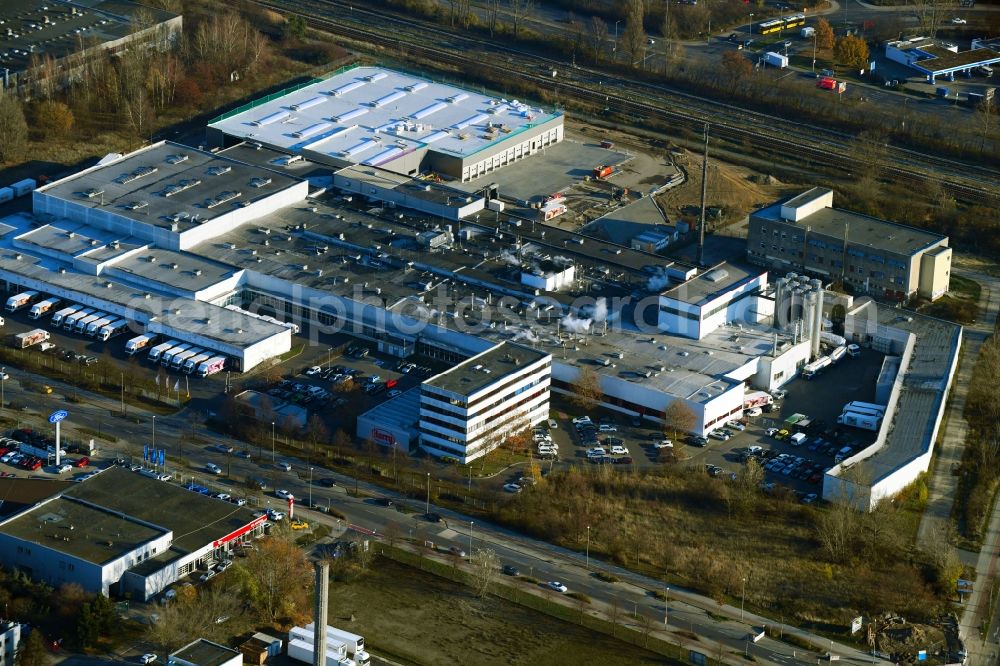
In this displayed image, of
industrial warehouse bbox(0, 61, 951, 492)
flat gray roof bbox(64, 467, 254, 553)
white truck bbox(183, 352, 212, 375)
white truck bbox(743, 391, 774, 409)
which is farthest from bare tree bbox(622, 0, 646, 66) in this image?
flat gray roof bbox(64, 467, 254, 553)

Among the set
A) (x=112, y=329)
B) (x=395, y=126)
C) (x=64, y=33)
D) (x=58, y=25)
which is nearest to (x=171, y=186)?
(x=112, y=329)

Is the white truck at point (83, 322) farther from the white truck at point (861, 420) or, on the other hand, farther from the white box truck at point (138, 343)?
the white truck at point (861, 420)

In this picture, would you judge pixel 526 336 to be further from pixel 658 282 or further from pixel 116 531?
pixel 116 531

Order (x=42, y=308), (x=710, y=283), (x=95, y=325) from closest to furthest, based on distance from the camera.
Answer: (x=95, y=325), (x=710, y=283), (x=42, y=308)

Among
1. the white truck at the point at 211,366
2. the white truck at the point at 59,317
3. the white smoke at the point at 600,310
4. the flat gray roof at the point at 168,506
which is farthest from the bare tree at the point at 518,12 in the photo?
the flat gray roof at the point at 168,506

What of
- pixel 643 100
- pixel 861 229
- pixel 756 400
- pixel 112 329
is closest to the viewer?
pixel 756 400
